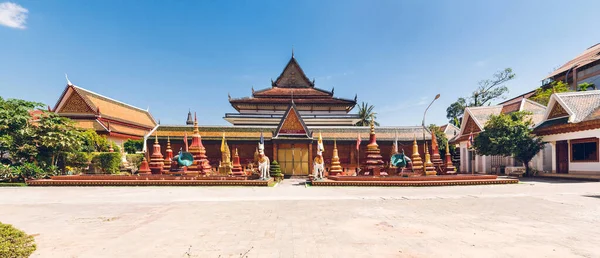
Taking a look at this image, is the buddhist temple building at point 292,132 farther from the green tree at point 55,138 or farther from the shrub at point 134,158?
the green tree at point 55,138

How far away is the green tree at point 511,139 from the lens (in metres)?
18.7

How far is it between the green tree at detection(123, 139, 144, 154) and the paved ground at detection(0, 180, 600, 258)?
60.8 ft

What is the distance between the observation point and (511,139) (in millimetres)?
18547

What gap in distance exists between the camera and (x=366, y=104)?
152 feet

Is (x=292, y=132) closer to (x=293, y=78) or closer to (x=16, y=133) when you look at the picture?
(x=293, y=78)

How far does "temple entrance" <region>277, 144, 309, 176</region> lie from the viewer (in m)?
22.4

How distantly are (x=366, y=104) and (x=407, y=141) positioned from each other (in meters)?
22.2

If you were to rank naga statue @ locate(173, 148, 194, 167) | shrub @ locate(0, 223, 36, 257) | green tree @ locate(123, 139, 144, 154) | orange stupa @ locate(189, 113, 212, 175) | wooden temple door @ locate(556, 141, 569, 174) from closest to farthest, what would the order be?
shrub @ locate(0, 223, 36, 257) → naga statue @ locate(173, 148, 194, 167) → orange stupa @ locate(189, 113, 212, 175) → wooden temple door @ locate(556, 141, 569, 174) → green tree @ locate(123, 139, 144, 154)

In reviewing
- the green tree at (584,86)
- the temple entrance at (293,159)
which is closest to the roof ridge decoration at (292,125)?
the temple entrance at (293,159)

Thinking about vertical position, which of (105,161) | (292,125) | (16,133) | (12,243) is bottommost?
(105,161)

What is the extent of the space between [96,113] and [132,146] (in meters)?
4.50

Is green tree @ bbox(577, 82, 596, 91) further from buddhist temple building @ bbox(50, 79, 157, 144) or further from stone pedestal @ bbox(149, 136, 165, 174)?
buddhist temple building @ bbox(50, 79, 157, 144)

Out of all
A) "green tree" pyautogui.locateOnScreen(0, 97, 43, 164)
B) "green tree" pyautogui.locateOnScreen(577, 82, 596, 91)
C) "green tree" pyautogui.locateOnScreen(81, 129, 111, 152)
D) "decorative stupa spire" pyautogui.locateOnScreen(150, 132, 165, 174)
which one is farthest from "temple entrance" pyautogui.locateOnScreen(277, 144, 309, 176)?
"green tree" pyautogui.locateOnScreen(577, 82, 596, 91)

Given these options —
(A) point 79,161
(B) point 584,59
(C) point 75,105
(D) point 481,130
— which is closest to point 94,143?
(A) point 79,161
